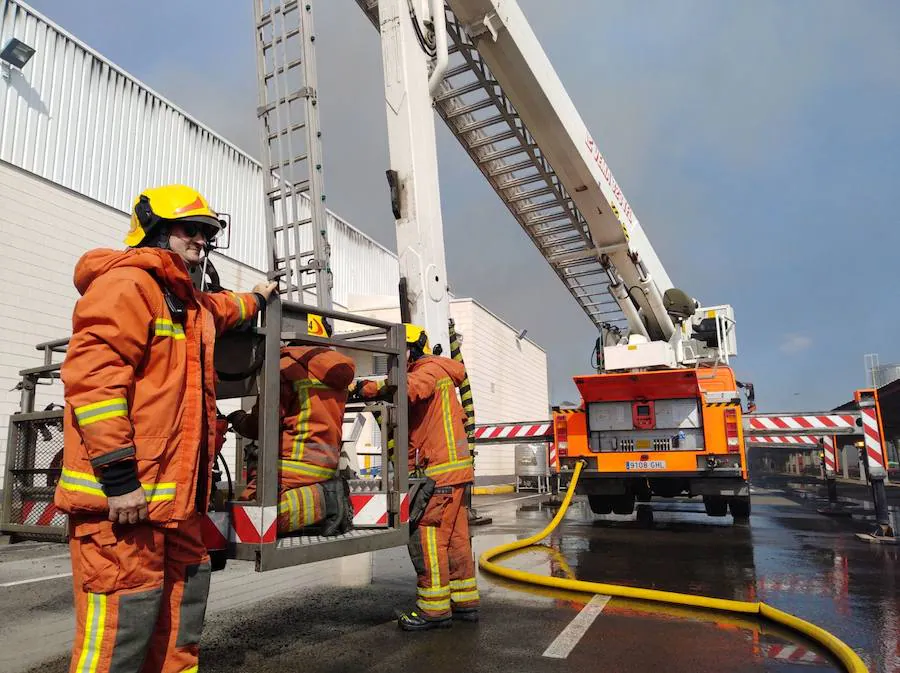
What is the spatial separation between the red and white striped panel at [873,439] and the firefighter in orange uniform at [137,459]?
8274 mm

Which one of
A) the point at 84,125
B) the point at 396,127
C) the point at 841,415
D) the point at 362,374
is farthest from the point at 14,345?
the point at 841,415

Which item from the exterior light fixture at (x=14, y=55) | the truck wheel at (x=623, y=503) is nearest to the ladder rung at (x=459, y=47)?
the truck wheel at (x=623, y=503)

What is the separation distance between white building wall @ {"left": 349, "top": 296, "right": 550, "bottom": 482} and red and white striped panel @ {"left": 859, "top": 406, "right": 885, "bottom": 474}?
1024 cm

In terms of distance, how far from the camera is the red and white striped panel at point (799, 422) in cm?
914

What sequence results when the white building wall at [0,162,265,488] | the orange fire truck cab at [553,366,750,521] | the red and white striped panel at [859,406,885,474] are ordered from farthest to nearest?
the white building wall at [0,162,265,488] → the orange fire truck cab at [553,366,750,521] → the red and white striped panel at [859,406,885,474]

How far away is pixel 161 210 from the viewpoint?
2.54 meters

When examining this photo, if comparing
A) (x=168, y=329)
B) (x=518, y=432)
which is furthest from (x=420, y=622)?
(x=518, y=432)

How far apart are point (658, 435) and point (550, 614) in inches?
196

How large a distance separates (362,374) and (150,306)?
1.56 meters

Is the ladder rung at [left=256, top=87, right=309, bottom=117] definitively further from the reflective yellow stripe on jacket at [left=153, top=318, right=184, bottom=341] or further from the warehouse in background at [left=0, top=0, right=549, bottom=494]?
the warehouse in background at [left=0, top=0, right=549, bottom=494]

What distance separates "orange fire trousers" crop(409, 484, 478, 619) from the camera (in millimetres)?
4023

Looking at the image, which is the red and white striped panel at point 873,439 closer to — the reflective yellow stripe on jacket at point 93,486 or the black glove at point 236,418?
the black glove at point 236,418

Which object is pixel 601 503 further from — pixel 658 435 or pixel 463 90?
pixel 463 90

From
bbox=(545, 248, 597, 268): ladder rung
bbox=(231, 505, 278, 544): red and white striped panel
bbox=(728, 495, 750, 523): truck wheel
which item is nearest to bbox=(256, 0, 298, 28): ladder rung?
bbox=(231, 505, 278, 544): red and white striped panel
